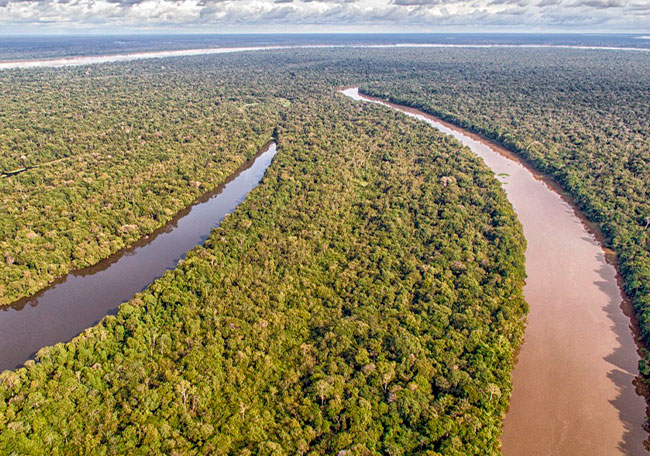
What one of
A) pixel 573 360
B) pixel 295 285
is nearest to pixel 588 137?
pixel 573 360

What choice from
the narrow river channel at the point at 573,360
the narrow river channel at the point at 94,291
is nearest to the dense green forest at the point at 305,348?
the narrow river channel at the point at 573,360

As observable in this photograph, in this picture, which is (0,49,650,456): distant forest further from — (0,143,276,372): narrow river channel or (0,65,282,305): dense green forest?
(0,143,276,372): narrow river channel

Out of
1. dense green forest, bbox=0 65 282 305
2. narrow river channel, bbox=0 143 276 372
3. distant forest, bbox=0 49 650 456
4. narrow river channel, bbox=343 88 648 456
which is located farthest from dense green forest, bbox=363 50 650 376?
dense green forest, bbox=0 65 282 305

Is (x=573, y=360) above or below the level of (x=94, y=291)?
below

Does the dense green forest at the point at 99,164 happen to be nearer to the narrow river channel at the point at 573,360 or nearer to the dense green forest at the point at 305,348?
the dense green forest at the point at 305,348

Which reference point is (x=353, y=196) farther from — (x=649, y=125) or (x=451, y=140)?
(x=649, y=125)

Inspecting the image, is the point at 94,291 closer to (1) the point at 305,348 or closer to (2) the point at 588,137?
(1) the point at 305,348
